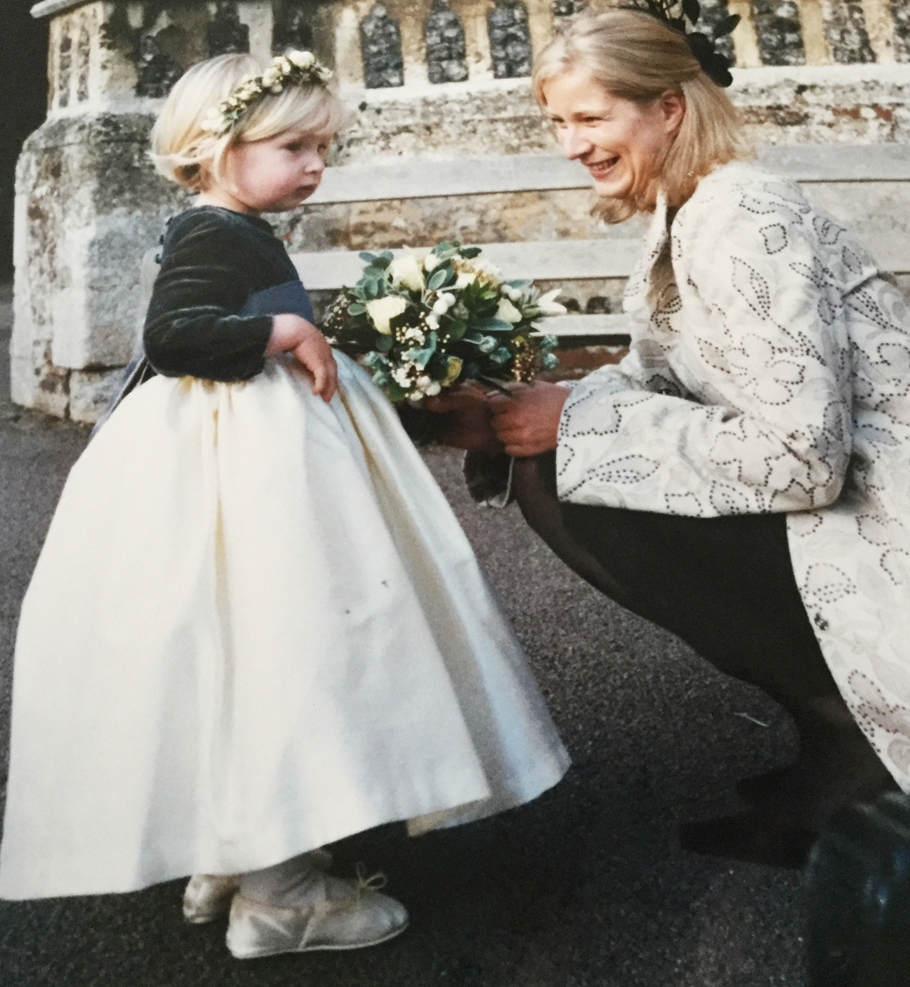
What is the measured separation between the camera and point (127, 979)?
157 cm

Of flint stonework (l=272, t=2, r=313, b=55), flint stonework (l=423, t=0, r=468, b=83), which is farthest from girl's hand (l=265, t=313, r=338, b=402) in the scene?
flint stonework (l=272, t=2, r=313, b=55)

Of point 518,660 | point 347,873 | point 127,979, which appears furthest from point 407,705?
point 127,979

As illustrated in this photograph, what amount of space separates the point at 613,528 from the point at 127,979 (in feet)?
3.68

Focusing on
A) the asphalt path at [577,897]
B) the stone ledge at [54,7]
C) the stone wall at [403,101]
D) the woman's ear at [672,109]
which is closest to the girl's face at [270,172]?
the woman's ear at [672,109]

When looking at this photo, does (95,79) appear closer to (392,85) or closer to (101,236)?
(101,236)

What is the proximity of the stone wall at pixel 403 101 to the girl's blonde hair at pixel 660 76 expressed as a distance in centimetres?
322

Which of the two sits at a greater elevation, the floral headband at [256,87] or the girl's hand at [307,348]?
the floral headband at [256,87]

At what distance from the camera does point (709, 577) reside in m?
1.72

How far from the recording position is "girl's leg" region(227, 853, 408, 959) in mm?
1566

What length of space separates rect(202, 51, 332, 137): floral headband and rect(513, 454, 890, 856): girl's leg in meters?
0.82

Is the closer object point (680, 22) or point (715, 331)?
point (715, 331)

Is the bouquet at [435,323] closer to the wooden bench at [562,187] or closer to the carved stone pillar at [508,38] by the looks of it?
the wooden bench at [562,187]

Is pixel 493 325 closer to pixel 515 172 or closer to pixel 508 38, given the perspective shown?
pixel 515 172

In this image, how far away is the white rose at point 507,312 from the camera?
179cm
